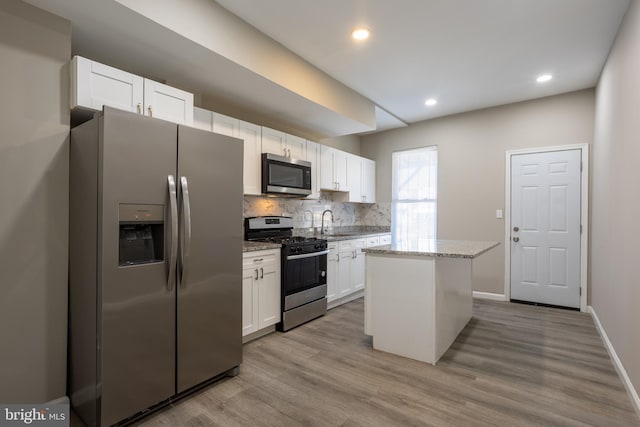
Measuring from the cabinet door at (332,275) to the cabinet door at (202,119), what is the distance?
1959 millimetres

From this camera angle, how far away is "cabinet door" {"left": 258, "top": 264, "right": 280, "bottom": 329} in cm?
304

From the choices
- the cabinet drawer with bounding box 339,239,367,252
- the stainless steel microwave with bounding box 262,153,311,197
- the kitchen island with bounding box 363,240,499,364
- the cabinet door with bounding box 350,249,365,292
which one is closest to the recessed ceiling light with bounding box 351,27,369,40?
the stainless steel microwave with bounding box 262,153,311,197

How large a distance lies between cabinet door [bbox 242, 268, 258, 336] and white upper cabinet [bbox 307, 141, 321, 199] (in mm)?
1665

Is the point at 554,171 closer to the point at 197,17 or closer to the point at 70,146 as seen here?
the point at 197,17

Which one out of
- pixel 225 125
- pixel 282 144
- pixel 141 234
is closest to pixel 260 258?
pixel 141 234

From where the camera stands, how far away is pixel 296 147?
13.2 feet

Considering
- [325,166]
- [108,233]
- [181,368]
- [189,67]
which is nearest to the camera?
[108,233]

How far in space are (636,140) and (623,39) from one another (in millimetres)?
1010

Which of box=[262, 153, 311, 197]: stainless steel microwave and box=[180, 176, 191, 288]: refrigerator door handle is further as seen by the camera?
box=[262, 153, 311, 197]: stainless steel microwave

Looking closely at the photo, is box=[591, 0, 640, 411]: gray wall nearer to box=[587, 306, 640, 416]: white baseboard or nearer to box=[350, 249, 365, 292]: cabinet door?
box=[587, 306, 640, 416]: white baseboard

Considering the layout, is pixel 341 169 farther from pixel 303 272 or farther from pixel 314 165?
pixel 303 272

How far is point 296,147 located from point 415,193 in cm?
239

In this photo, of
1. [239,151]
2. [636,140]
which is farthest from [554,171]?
[239,151]

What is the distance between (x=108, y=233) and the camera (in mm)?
1735
